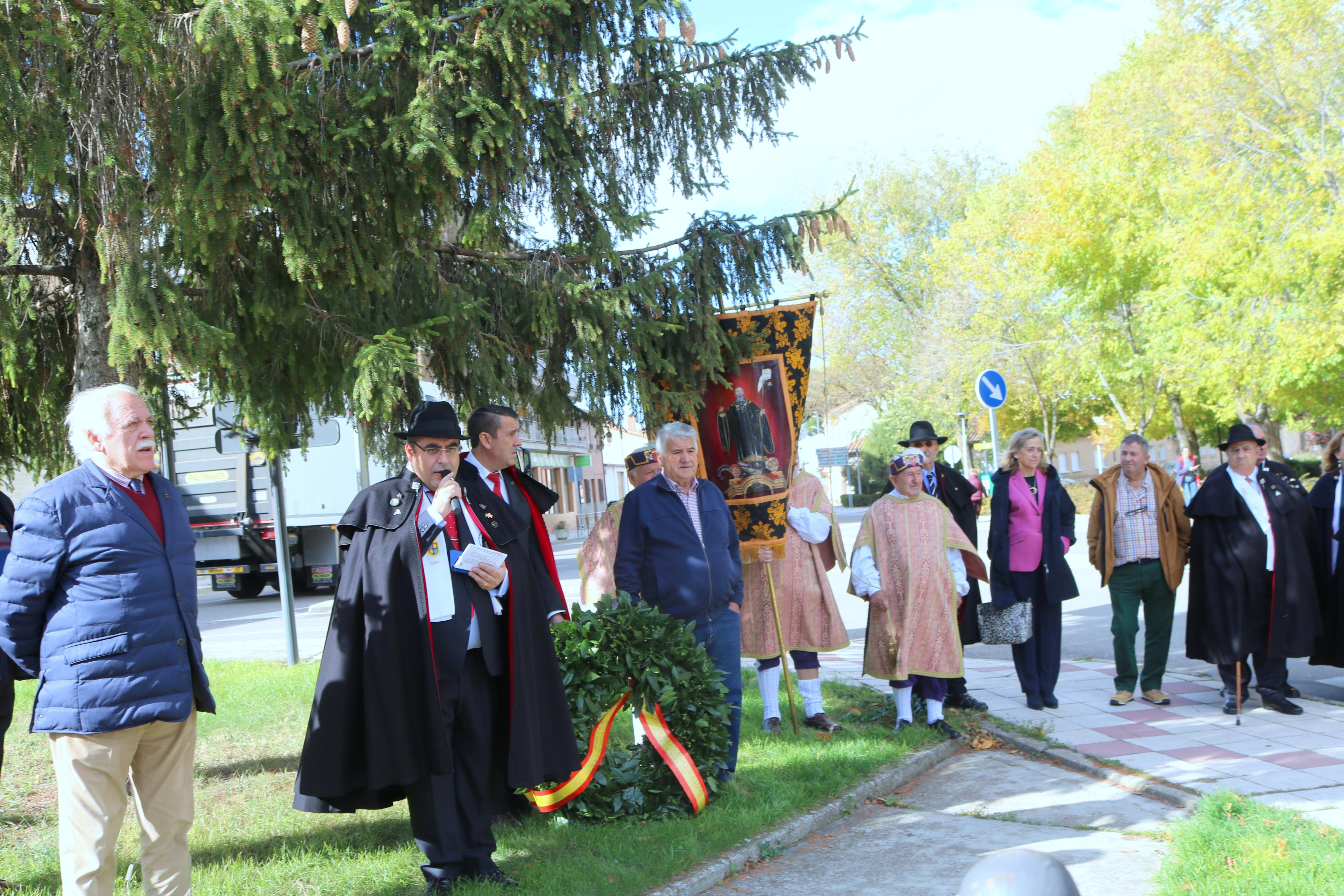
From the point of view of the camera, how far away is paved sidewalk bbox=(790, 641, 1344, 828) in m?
5.40

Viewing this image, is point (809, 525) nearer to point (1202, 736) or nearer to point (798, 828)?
point (798, 828)

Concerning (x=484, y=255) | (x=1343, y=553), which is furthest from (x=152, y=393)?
(x=1343, y=553)

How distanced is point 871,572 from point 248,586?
18555mm

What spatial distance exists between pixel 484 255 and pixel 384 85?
→ 1.53m

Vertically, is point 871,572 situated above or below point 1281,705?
above

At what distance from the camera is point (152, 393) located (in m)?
6.18

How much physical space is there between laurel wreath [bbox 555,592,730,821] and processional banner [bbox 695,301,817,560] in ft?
5.27

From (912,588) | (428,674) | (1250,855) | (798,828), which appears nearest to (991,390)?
(912,588)

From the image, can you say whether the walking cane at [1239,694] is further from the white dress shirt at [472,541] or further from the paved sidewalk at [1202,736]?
the white dress shirt at [472,541]

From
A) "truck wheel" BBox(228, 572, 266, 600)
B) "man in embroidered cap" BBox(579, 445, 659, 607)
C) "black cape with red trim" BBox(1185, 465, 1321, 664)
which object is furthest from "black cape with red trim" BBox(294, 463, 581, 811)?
"truck wheel" BBox(228, 572, 266, 600)

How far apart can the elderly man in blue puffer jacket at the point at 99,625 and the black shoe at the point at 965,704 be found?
5425 millimetres

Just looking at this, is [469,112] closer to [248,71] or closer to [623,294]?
[248,71]

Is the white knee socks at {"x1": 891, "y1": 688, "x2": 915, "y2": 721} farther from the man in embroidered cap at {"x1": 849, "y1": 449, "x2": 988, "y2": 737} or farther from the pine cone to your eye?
the pine cone

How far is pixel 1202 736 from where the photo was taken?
21.4 feet
